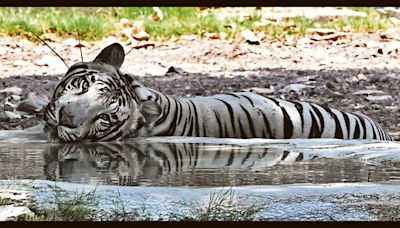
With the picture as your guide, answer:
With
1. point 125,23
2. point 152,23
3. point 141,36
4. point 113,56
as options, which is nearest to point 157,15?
point 152,23

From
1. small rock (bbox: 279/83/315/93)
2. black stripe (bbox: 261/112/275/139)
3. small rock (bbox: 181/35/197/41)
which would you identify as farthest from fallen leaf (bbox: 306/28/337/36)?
black stripe (bbox: 261/112/275/139)

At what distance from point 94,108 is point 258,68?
3.24m

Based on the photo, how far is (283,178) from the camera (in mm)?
3207

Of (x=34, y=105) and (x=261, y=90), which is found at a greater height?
(x=34, y=105)

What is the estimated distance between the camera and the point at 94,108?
170 inches

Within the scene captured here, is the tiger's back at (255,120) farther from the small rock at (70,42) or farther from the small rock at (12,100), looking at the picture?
the small rock at (70,42)

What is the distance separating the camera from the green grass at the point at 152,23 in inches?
316

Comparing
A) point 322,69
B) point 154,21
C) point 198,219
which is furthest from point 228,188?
point 154,21

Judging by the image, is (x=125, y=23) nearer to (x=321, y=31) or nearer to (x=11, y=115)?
(x=321, y=31)

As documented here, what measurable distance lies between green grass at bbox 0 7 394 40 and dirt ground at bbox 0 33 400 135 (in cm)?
13

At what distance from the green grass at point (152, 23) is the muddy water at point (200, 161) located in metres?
3.63

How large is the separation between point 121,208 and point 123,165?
3.10ft
